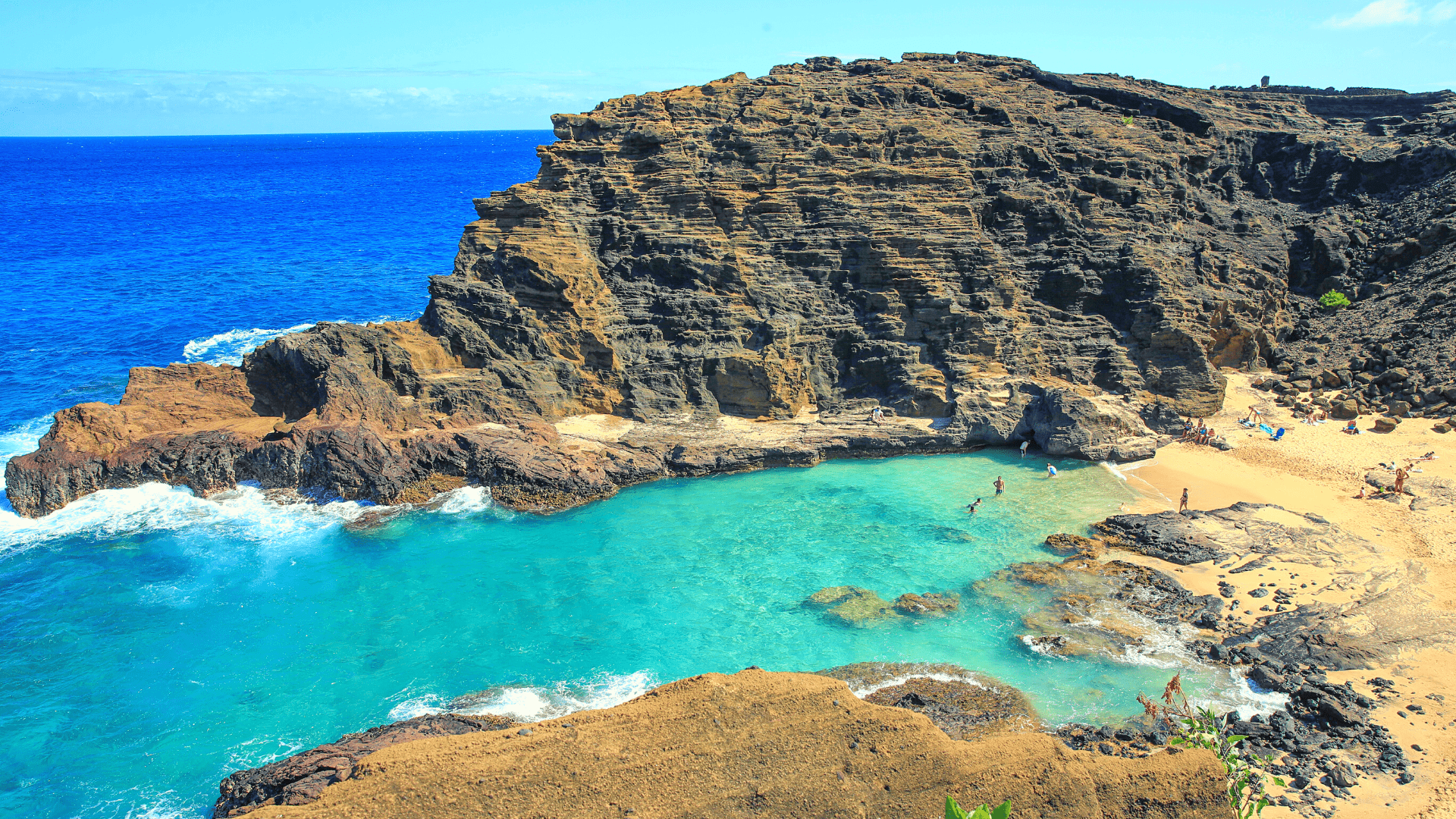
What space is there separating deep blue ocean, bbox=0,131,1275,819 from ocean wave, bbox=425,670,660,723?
70 mm

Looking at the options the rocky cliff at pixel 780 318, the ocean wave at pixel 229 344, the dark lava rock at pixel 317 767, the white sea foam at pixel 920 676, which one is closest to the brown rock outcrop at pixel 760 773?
the dark lava rock at pixel 317 767

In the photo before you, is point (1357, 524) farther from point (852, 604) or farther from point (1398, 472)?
point (852, 604)

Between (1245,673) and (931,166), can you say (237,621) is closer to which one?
(1245,673)

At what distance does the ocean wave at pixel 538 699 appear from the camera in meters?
18.0

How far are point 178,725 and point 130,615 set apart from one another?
19.2 feet

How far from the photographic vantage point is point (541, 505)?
27.6 m

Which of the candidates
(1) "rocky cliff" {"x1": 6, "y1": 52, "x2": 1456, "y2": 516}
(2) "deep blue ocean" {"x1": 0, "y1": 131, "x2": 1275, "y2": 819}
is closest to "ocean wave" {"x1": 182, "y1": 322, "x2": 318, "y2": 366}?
(2) "deep blue ocean" {"x1": 0, "y1": 131, "x2": 1275, "y2": 819}

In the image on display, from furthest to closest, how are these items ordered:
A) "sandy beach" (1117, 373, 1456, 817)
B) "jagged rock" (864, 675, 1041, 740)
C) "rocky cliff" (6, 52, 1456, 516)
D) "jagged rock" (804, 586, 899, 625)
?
"rocky cliff" (6, 52, 1456, 516) → "jagged rock" (804, 586, 899, 625) → "jagged rock" (864, 675, 1041, 740) → "sandy beach" (1117, 373, 1456, 817)

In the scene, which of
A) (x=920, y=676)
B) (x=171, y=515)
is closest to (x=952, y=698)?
(x=920, y=676)

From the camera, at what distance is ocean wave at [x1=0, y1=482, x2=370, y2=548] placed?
25828 mm

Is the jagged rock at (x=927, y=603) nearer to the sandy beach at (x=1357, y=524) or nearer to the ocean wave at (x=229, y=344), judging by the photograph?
the sandy beach at (x=1357, y=524)

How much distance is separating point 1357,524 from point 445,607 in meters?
27.5

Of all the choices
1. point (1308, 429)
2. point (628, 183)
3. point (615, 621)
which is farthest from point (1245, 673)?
point (628, 183)

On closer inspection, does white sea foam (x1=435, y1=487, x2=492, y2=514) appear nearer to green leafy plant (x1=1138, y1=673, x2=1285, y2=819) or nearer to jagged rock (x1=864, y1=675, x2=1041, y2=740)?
jagged rock (x1=864, y1=675, x2=1041, y2=740)
